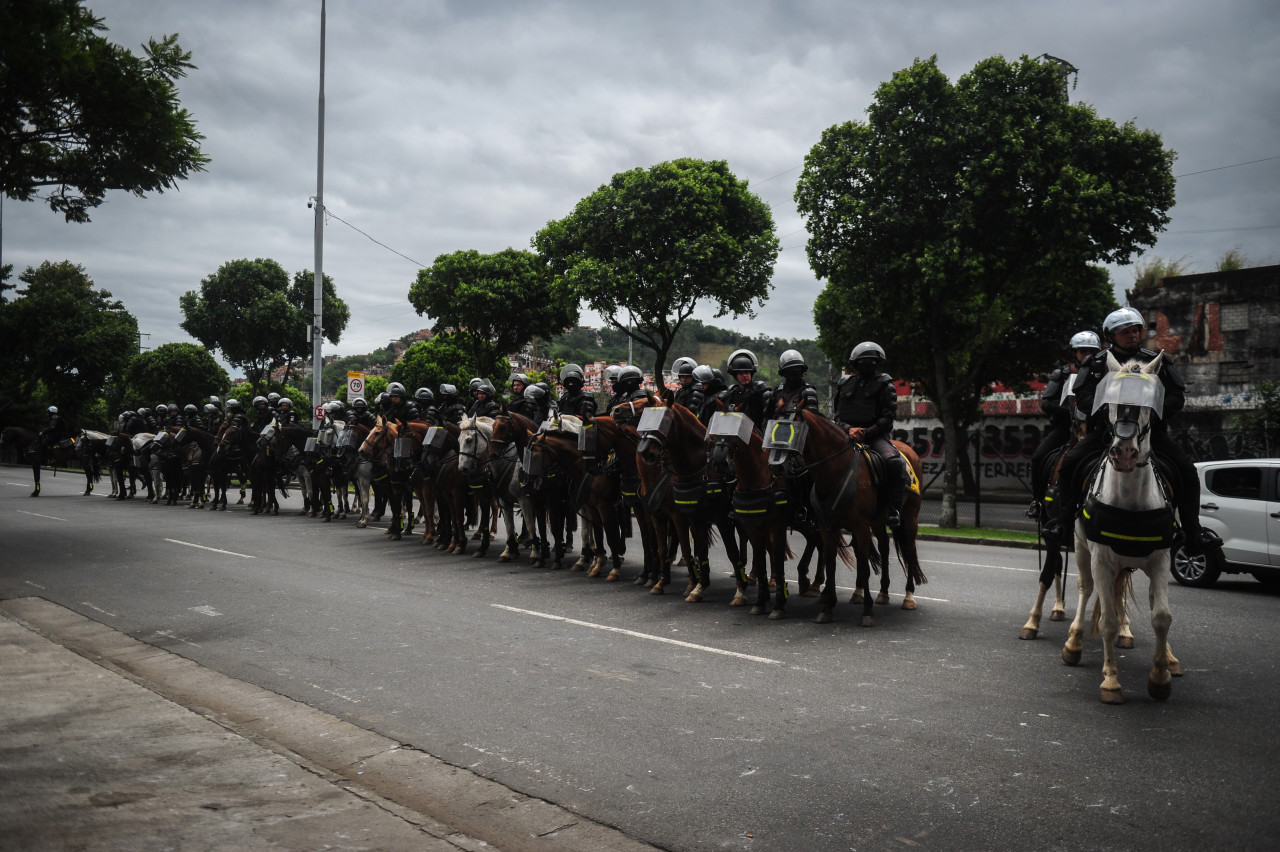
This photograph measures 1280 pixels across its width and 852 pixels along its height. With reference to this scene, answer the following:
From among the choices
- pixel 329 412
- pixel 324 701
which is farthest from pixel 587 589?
pixel 329 412

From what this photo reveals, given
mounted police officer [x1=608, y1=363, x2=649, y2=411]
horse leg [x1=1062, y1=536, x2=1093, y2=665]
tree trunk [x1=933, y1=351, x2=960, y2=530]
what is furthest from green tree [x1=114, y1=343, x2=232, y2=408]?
horse leg [x1=1062, y1=536, x2=1093, y2=665]

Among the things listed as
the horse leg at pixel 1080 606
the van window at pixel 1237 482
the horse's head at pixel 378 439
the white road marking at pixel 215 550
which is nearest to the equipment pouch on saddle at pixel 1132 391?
the horse leg at pixel 1080 606

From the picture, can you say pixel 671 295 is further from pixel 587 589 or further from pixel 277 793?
pixel 277 793

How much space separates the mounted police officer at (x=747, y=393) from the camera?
372 inches

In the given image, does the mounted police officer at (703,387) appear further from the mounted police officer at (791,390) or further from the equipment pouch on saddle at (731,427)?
the equipment pouch on saddle at (731,427)

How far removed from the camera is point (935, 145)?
17.9 meters

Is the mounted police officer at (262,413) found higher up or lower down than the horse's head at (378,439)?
higher up

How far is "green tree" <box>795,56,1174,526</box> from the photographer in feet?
57.5

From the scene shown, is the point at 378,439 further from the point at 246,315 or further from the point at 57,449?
the point at 246,315

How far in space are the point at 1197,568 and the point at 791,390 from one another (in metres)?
6.22

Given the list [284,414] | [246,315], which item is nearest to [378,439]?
[284,414]

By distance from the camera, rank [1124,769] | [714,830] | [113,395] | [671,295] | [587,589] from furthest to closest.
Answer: [113,395], [671,295], [587,589], [1124,769], [714,830]

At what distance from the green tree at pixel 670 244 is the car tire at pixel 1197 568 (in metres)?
17.5

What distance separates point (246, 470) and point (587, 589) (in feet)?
52.8
